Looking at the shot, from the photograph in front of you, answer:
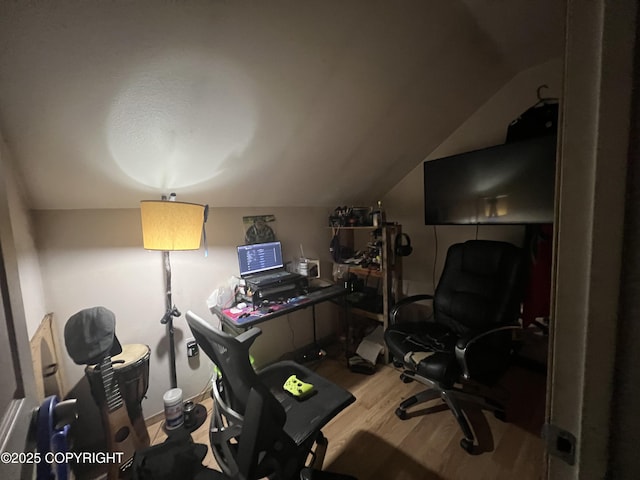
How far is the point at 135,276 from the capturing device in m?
1.65

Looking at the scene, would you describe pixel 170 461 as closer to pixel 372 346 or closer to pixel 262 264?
→ pixel 262 264

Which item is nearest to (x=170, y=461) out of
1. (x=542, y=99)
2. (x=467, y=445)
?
(x=467, y=445)

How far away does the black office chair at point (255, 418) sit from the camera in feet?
3.03

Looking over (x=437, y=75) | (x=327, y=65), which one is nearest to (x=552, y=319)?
(x=327, y=65)

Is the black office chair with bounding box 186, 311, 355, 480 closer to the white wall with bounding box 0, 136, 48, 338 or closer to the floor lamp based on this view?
the floor lamp

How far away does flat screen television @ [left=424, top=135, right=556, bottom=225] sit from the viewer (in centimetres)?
164

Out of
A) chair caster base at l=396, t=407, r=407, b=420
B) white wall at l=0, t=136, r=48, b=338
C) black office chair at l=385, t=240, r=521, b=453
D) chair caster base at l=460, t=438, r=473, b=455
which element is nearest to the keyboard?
black office chair at l=385, t=240, r=521, b=453

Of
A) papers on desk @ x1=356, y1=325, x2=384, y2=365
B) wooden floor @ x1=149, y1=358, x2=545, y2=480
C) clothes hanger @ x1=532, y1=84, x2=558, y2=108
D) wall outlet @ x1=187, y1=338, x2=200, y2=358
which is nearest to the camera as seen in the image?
wooden floor @ x1=149, y1=358, x2=545, y2=480

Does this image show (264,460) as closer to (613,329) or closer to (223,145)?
(613,329)

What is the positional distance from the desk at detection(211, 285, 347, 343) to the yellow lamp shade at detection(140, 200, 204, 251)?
618 millimetres

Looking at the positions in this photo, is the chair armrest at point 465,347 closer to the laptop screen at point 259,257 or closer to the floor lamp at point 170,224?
the laptop screen at point 259,257

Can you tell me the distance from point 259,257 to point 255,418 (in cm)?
137

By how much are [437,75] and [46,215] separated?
250 cm

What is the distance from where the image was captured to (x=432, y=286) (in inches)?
103
